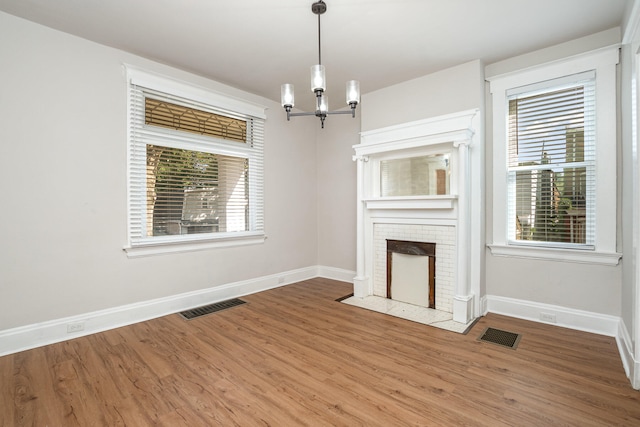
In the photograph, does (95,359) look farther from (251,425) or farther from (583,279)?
(583,279)

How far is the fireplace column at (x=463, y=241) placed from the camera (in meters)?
3.24

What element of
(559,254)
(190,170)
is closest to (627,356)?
(559,254)

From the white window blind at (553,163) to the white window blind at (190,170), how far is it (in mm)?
3335

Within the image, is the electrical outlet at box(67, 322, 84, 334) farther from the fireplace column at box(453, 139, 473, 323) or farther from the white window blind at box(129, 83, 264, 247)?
the fireplace column at box(453, 139, 473, 323)

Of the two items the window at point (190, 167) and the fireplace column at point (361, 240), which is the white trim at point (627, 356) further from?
the window at point (190, 167)

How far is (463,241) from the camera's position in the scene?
10.9 feet

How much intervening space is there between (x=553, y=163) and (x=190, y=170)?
4.14 m

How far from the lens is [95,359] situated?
245 cm

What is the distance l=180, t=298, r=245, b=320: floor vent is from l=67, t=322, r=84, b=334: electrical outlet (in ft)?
3.01

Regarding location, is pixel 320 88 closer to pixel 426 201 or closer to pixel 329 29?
pixel 329 29

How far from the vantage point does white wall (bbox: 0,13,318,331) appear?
8.41 feet

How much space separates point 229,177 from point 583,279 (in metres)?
4.25

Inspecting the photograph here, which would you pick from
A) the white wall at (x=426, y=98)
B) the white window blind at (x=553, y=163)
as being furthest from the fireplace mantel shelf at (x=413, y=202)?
the white wall at (x=426, y=98)

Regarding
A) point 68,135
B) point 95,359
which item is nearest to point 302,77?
point 68,135
